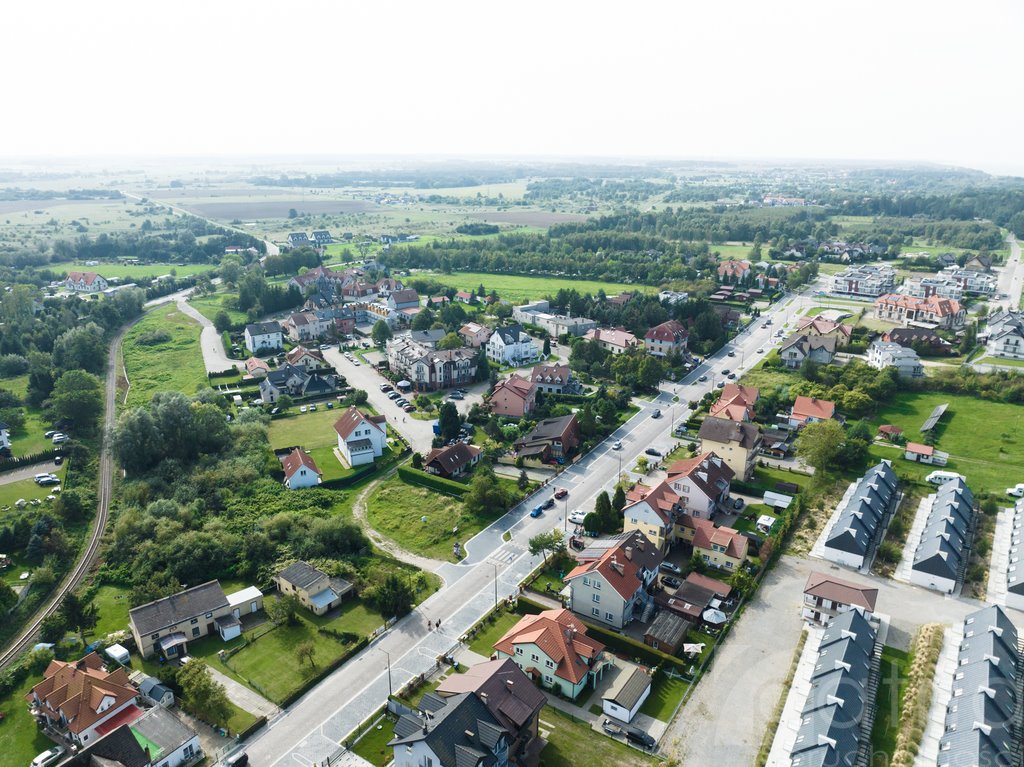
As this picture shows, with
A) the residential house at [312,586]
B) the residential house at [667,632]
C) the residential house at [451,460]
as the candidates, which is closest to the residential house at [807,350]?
the residential house at [451,460]

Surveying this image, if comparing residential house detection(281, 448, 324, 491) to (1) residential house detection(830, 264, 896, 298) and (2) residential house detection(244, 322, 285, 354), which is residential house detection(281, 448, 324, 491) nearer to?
(2) residential house detection(244, 322, 285, 354)

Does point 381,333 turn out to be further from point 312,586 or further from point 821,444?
point 821,444

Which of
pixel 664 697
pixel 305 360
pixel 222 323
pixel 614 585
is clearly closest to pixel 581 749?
pixel 664 697

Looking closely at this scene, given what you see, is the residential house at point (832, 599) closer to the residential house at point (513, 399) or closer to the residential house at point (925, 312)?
the residential house at point (513, 399)

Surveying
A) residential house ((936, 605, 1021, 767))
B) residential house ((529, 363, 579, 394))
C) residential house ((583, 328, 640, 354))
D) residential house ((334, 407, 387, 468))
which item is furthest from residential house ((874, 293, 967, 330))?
residential house ((334, 407, 387, 468))

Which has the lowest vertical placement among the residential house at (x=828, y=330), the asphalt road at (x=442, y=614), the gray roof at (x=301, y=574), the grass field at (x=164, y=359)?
the asphalt road at (x=442, y=614)

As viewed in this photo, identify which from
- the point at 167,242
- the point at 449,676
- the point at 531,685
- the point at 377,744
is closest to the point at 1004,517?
the point at 531,685
